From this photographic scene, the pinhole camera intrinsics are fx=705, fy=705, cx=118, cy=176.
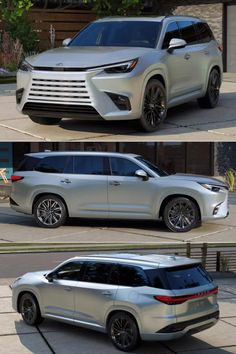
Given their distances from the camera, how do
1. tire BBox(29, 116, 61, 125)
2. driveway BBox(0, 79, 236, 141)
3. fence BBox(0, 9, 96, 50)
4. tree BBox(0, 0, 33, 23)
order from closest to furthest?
driveway BBox(0, 79, 236, 141) < tire BBox(29, 116, 61, 125) < tree BBox(0, 0, 33, 23) < fence BBox(0, 9, 96, 50)

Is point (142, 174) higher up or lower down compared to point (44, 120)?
lower down

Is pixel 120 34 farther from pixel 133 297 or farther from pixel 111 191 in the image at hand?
pixel 133 297

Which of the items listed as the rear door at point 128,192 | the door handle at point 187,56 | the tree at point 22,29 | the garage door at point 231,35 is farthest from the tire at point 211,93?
the garage door at point 231,35

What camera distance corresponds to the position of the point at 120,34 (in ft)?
38.5

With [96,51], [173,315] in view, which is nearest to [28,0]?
[96,51]

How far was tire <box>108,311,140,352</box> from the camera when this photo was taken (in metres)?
9.24

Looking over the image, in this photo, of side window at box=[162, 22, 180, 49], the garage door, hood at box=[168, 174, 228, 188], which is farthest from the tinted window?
the garage door

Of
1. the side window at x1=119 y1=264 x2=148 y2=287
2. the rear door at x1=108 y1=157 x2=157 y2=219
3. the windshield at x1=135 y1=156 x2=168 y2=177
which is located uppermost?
the windshield at x1=135 y1=156 x2=168 y2=177

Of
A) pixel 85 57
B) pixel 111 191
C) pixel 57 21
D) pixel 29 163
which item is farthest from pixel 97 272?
pixel 57 21

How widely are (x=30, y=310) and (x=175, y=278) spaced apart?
2.71 metres

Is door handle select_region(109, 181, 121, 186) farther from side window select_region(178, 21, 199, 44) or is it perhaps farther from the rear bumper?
side window select_region(178, 21, 199, 44)

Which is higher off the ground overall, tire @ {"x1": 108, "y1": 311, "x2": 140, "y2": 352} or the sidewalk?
tire @ {"x1": 108, "y1": 311, "x2": 140, "y2": 352}

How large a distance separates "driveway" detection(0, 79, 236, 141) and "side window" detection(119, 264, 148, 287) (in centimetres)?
188

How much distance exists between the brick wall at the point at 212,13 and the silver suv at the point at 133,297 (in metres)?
18.9
